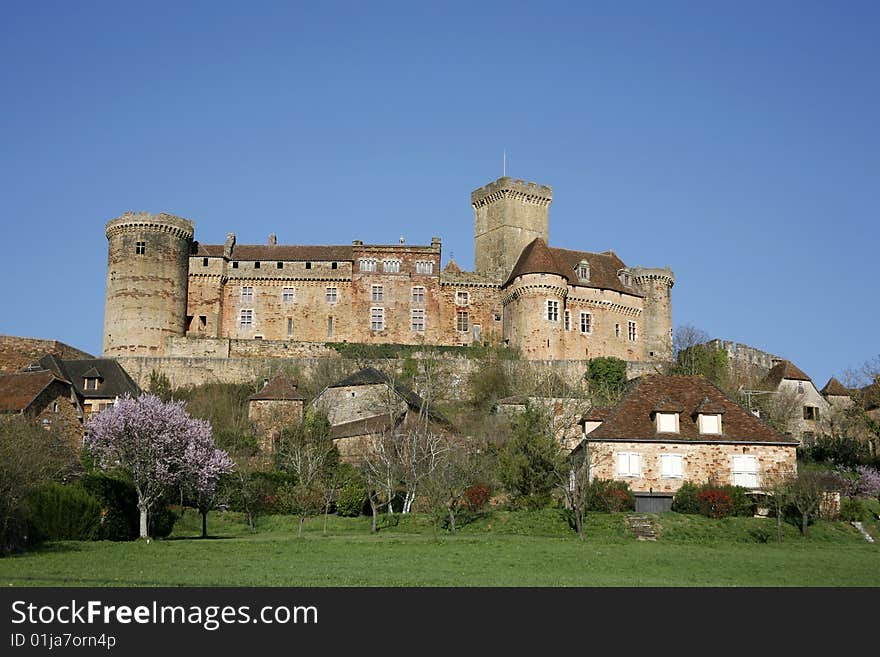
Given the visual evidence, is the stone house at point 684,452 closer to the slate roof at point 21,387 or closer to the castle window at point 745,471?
the castle window at point 745,471

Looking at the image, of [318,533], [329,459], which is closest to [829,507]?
[318,533]

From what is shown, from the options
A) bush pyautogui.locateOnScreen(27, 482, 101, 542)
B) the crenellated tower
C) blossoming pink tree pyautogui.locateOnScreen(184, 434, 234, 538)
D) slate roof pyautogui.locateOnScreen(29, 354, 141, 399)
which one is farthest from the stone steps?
the crenellated tower

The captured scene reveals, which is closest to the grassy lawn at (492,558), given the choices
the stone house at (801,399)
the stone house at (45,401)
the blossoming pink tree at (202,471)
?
the blossoming pink tree at (202,471)

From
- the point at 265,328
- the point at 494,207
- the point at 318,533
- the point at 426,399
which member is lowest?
the point at 318,533

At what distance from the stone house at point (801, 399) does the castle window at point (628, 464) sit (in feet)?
83.3

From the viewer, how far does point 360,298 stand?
Answer: 7275 centimetres

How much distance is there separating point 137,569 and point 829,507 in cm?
2391

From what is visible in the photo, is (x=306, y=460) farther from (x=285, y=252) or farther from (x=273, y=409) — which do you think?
(x=285, y=252)

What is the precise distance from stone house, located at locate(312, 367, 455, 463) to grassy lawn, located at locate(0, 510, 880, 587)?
1311cm

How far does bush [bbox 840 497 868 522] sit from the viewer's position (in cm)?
3550

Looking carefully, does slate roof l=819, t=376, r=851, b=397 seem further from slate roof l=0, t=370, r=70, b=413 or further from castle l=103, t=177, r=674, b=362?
slate roof l=0, t=370, r=70, b=413

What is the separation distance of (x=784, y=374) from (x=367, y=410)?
2756cm
